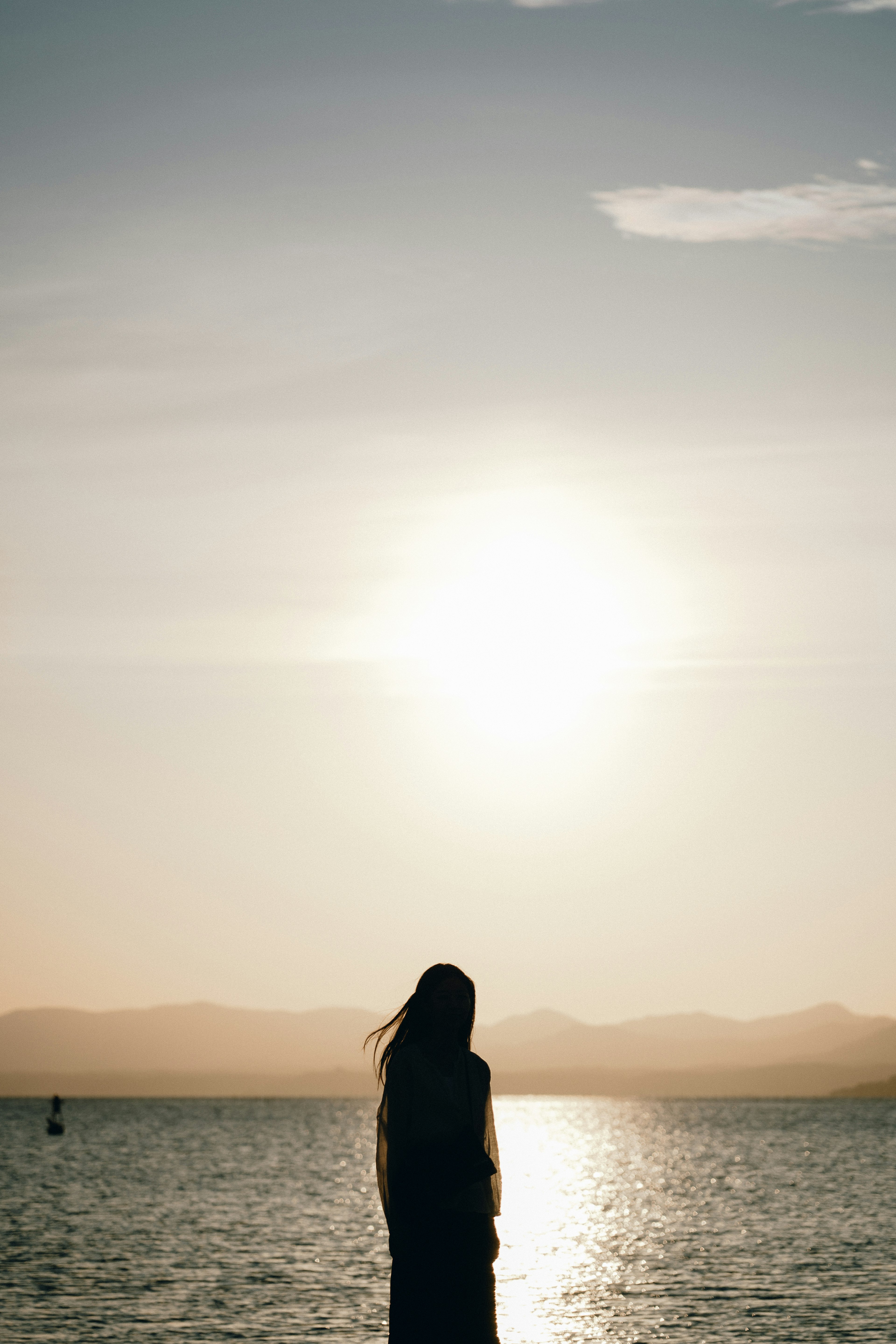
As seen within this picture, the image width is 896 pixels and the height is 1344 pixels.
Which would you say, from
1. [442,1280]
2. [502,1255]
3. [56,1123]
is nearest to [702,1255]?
[502,1255]

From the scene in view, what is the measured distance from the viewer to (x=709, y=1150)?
143000 mm

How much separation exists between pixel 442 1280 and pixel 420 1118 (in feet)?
2.81

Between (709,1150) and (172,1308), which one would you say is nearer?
(172,1308)

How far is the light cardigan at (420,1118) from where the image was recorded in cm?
787

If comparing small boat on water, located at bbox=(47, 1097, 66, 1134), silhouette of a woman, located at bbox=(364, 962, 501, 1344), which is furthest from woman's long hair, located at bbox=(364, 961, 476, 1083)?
small boat on water, located at bbox=(47, 1097, 66, 1134)

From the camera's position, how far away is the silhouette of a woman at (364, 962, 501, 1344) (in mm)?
7832

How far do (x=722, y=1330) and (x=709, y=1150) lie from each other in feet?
382

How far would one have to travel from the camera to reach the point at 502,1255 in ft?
159

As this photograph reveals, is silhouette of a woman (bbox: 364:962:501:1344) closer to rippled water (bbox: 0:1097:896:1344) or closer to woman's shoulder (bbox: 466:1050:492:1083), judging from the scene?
woman's shoulder (bbox: 466:1050:492:1083)

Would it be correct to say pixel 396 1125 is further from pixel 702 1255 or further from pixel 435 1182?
pixel 702 1255

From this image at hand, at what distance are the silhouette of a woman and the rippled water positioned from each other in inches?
1000

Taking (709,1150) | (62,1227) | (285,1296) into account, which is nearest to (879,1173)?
(709,1150)

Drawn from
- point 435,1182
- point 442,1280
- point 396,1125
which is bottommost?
point 442,1280

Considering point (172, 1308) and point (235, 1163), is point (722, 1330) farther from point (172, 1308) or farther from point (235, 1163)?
point (235, 1163)
